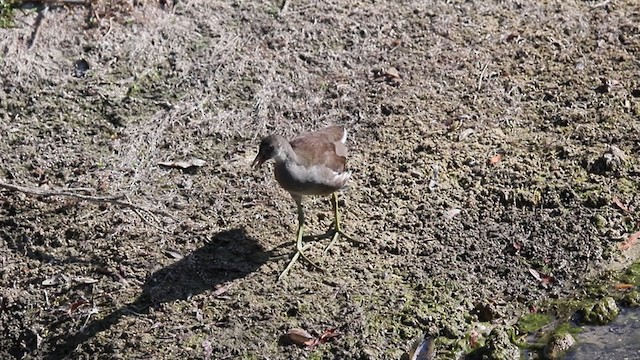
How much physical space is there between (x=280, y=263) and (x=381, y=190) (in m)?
0.98

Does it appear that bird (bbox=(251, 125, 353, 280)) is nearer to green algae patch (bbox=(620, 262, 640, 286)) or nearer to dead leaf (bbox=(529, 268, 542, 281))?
dead leaf (bbox=(529, 268, 542, 281))

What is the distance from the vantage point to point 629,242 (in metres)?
6.45

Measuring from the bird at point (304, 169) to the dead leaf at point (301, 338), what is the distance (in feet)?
1.63

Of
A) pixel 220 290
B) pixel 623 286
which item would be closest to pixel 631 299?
pixel 623 286

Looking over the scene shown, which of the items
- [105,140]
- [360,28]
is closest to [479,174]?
[360,28]

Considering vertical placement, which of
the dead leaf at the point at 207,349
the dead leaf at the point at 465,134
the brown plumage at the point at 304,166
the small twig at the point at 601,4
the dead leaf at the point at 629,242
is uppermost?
the small twig at the point at 601,4

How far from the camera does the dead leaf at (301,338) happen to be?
562cm

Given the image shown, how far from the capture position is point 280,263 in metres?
6.17

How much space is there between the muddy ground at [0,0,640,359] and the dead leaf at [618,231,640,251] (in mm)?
34

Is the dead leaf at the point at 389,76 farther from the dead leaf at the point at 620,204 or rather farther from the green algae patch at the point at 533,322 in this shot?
the green algae patch at the point at 533,322

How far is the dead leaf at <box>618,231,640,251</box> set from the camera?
642cm

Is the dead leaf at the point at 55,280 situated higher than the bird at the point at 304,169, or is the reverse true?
the bird at the point at 304,169

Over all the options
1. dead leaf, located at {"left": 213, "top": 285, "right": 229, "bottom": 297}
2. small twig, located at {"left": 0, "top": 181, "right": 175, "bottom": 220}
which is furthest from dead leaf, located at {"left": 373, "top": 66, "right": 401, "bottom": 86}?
dead leaf, located at {"left": 213, "top": 285, "right": 229, "bottom": 297}

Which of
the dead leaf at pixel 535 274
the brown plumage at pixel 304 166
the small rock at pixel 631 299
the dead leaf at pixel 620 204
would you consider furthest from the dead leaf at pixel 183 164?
the small rock at pixel 631 299
